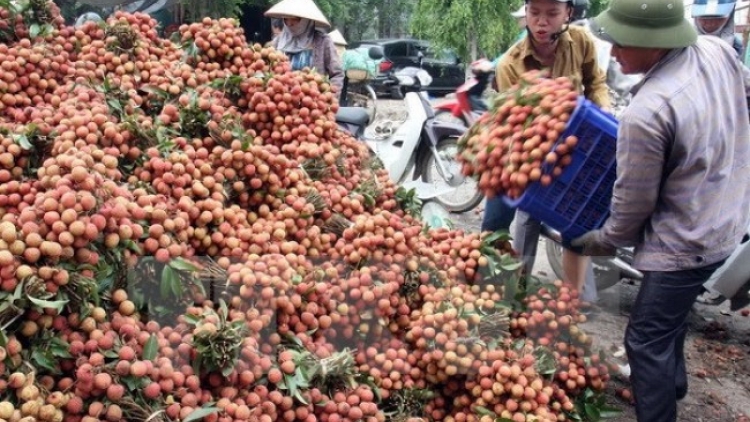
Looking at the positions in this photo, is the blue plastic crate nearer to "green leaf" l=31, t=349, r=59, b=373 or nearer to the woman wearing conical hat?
"green leaf" l=31, t=349, r=59, b=373

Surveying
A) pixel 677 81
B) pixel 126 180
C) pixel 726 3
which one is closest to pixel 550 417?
pixel 677 81

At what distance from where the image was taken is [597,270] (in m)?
4.16

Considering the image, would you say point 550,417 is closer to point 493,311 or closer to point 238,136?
point 493,311

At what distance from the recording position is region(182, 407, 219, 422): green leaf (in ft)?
5.55

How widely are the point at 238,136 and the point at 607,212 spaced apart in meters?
1.41

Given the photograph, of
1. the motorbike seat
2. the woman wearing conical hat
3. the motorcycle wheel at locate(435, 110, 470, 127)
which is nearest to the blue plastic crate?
the motorbike seat

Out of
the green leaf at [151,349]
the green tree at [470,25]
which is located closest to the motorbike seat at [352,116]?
the green leaf at [151,349]

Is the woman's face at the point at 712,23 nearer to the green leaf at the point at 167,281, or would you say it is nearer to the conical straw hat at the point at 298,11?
the conical straw hat at the point at 298,11

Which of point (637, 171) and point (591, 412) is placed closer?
point (637, 171)

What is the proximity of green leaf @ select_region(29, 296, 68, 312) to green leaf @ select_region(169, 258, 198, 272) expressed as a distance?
0.34m

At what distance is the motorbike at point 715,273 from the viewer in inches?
130

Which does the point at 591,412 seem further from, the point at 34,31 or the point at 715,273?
the point at 34,31

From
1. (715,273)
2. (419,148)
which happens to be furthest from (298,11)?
(715,273)

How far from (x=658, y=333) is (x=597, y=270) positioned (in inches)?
73.2
